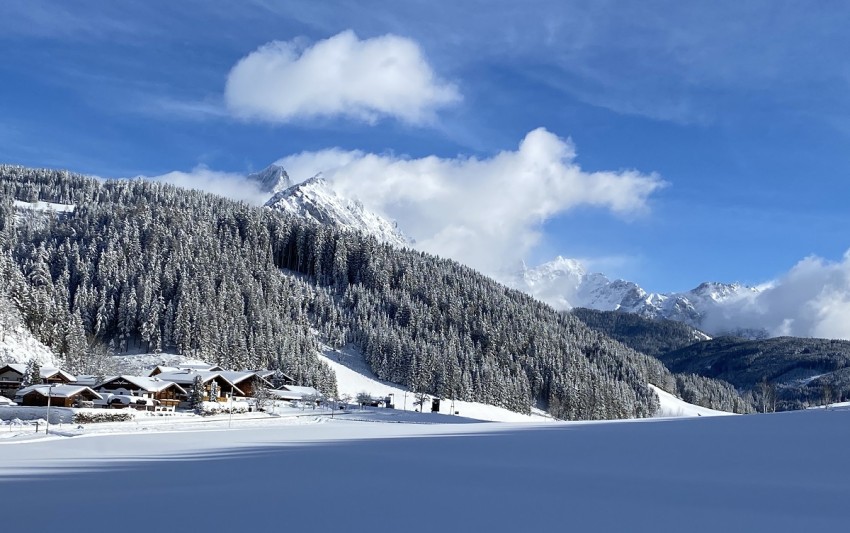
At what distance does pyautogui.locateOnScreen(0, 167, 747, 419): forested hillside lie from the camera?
12725cm

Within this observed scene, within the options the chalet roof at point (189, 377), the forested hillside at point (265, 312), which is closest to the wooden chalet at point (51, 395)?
the chalet roof at point (189, 377)

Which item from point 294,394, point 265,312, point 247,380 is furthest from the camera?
point 265,312

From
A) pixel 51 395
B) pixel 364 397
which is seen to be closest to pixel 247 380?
pixel 364 397

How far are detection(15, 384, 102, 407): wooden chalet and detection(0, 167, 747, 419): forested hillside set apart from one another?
30788 millimetres

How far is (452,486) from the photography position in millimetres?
17594

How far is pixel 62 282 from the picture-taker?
132 metres

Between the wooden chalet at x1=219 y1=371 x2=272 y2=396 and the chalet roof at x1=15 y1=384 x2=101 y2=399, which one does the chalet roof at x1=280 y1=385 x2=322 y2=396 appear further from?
the chalet roof at x1=15 y1=384 x2=101 y2=399

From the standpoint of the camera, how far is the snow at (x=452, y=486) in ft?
42.5

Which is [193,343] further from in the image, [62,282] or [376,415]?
[376,415]

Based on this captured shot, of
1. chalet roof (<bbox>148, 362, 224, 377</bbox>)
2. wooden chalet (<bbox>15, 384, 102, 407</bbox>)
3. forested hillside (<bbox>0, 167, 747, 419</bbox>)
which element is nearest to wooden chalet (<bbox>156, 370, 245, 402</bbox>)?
chalet roof (<bbox>148, 362, 224, 377</bbox>)

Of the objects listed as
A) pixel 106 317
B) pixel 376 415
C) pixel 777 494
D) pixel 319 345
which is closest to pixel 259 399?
pixel 376 415

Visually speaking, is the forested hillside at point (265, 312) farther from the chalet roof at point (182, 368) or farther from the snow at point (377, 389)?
the chalet roof at point (182, 368)

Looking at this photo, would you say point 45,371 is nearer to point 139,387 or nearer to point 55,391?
point 55,391

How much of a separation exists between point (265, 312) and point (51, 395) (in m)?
78.0
